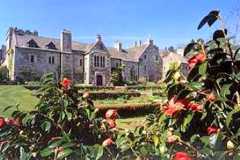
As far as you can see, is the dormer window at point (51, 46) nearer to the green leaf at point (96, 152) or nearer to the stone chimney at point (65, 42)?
the stone chimney at point (65, 42)

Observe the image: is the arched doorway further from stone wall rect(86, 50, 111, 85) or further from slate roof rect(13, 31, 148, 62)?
slate roof rect(13, 31, 148, 62)

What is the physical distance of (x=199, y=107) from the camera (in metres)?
2.30

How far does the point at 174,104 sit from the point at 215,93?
0.79ft

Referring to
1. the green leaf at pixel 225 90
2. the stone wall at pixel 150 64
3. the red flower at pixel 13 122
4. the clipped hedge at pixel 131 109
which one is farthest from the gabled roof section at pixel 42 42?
the green leaf at pixel 225 90

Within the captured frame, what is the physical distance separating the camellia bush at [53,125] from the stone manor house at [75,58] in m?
50.3

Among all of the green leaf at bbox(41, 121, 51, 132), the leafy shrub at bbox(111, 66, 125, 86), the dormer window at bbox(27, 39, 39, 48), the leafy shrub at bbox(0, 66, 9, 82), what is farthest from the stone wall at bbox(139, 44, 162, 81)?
the green leaf at bbox(41, 121, 51, 132)

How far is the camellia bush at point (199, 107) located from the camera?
2.22 metres

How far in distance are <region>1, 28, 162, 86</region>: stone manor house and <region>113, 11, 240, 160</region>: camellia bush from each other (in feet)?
168

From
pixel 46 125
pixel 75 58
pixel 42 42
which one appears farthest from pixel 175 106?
pixel 75 58

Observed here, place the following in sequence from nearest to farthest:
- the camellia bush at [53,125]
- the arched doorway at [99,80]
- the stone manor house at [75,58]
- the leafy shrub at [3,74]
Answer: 1. the camellia bush at [53,125]
2. the leafy shrub at [3,74]
3. the stone manor house at [75,58]
4. the arched doorway at [99,80]

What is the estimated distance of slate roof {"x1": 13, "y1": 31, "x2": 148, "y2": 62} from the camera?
54.6 m

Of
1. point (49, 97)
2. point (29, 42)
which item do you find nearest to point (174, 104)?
point (49, 97)

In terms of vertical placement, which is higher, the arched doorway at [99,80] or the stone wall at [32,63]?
the stone wall at [32,63]

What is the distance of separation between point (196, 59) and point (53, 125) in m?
1.10
